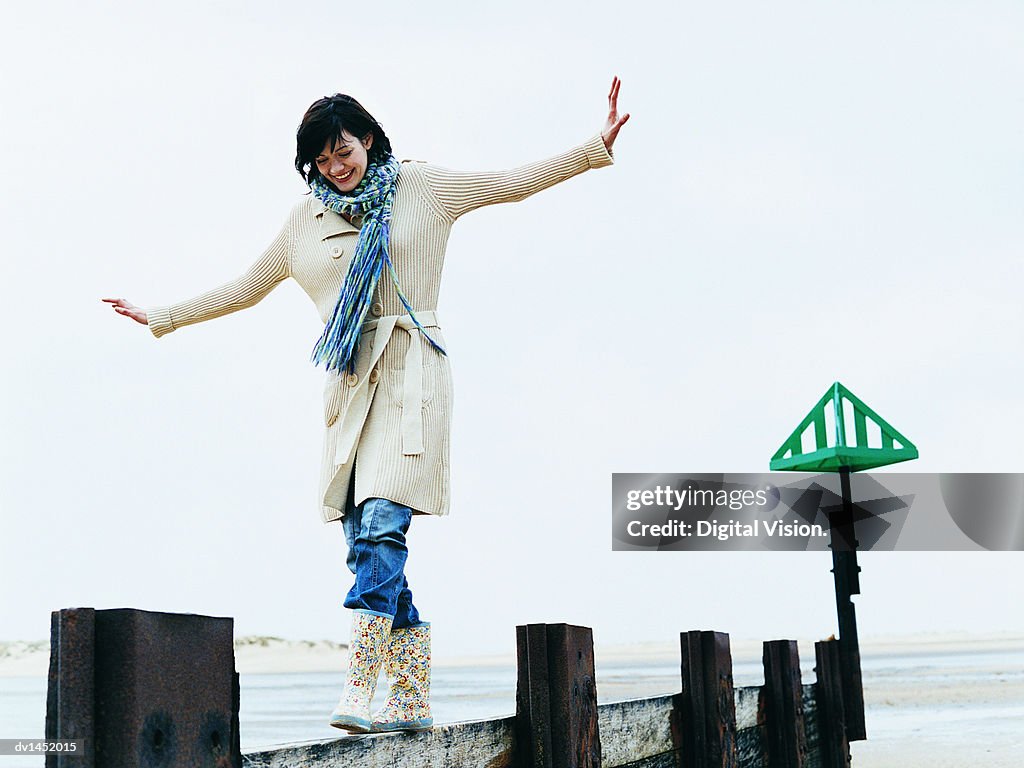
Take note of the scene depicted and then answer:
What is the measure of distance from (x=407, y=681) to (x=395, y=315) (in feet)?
3.41

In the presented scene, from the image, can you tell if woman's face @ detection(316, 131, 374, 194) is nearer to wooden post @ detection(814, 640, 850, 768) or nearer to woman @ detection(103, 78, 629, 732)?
woman @ detection(103, 78, 629, 732)

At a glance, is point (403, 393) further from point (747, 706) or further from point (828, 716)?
point (828, 716)

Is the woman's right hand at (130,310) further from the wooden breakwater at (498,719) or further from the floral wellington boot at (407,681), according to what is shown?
the wooden breakwater at (498,719)

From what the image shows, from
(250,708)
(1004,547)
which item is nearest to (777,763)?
(1004,547)

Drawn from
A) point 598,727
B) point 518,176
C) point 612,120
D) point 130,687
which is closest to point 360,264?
point 518,176

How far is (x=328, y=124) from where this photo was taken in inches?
143

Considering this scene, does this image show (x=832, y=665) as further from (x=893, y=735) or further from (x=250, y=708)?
(x=250, y=708)

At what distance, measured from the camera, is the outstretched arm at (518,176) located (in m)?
3.62

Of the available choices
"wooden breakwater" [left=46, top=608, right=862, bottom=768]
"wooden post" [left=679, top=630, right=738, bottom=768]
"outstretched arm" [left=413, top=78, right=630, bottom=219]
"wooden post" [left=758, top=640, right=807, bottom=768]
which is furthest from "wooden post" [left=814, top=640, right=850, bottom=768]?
"outstretched arm" [left=413, top=78, right=630, bottom=219]

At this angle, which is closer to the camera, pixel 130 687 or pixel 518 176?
pixel 130 687

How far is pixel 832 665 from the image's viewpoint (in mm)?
6953

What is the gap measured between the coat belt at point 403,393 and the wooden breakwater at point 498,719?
25.3 inches

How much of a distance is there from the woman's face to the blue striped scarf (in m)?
0.03

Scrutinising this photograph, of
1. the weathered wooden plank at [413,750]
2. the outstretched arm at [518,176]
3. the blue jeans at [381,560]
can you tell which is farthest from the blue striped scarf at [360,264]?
the weathered wooden plank at [413,750]
